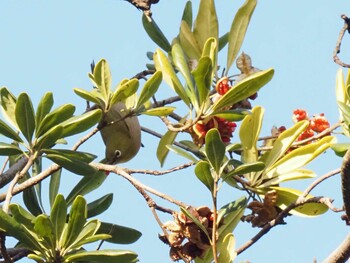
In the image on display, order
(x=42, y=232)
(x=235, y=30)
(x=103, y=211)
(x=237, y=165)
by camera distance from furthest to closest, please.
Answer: (x=235, y=30) → (x=103, y=211) → (x=237, y=165) → (x=42, y=232)

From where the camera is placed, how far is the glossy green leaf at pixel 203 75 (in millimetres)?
1830

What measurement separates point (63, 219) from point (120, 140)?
0.59 m

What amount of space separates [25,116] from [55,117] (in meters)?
0.06

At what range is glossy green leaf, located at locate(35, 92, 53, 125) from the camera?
1.82 m

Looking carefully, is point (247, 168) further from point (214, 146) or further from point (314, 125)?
point (314, 125)

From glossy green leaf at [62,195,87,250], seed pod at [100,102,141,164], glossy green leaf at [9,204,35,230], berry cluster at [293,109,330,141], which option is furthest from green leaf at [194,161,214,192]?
seed pod at [100,102,141,164]

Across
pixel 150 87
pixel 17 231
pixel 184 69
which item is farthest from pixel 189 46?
pixel 17 231

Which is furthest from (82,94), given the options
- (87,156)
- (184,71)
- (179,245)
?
(179,245)

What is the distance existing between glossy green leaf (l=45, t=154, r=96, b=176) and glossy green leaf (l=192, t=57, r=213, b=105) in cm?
29

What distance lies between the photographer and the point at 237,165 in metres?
1.82

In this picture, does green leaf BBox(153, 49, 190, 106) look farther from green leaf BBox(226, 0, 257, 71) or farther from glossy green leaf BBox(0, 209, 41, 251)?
glossy green leaf BBox(0, 209, 41, 251)

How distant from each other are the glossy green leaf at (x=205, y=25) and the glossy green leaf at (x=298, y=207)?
0.50 meters

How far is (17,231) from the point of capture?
1.66 metres

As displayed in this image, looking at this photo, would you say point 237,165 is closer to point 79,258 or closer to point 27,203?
point 79,258
